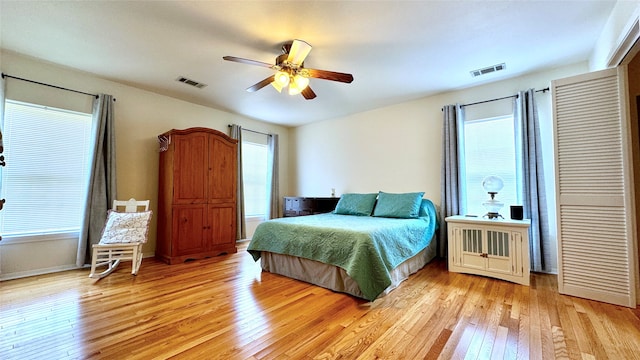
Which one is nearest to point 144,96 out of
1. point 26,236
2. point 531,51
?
point 26,236

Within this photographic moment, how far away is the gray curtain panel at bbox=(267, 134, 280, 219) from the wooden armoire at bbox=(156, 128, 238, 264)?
4.08 ft

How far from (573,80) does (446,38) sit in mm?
1246

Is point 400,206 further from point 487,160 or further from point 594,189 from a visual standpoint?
point 594,189

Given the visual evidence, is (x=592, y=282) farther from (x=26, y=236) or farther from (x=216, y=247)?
(x=26, y=236)

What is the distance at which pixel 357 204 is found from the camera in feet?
13.2

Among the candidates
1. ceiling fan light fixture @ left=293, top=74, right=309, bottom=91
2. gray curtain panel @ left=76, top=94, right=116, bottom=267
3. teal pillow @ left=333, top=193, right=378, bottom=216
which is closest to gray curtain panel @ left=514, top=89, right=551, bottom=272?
teal pillow @ left=333, top=193, right=378, bottom=216

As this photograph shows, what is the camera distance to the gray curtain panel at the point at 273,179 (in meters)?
5.43

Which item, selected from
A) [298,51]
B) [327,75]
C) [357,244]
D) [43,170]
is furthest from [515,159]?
[43,170]

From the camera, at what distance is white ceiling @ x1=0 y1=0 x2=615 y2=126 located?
207 centimetres

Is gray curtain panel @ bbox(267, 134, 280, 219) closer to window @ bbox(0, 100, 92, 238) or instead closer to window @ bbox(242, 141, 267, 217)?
window @ bbox(242, 141, 267, 217)

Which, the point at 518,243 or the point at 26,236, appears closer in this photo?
the point at 518,243

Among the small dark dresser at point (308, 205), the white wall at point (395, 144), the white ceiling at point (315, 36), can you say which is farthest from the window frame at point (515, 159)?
the small dark dresser at point (308, 205)

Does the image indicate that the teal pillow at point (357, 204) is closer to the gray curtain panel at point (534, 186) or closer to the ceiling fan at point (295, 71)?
the gray curtain panel at point (534, 186)

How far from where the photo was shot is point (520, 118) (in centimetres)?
320
